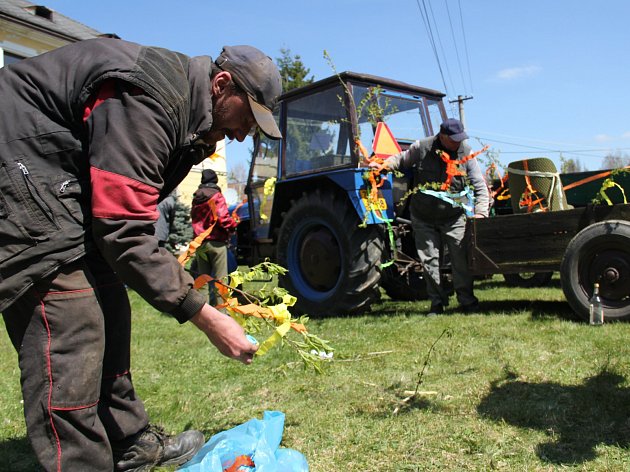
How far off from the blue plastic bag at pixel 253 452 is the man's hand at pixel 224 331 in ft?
2.13

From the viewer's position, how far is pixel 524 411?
282 centimetres

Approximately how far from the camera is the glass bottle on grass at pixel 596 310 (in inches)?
177

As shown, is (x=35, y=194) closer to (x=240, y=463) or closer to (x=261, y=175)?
(x=240, y=463)

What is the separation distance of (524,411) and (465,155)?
3.32 m

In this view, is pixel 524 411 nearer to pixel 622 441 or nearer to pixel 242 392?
pixel 622 441

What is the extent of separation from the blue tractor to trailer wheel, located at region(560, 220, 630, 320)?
1.71 m

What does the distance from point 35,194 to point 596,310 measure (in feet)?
14.1

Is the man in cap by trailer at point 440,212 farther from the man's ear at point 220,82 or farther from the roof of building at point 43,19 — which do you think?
the roof of building at point 43,19

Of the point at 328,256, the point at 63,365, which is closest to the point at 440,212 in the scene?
the point at 328,256

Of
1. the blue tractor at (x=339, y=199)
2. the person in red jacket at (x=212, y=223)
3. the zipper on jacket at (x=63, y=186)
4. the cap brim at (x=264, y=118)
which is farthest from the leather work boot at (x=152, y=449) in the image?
the person in red jacket at (x=212, y=223)

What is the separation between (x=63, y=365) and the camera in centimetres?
185

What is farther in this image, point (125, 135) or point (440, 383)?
point (440, 383)

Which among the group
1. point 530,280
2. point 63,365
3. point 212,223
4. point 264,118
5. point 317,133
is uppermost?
point 317,133

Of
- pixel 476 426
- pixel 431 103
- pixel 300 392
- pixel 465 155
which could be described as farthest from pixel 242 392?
pixel 431 103
